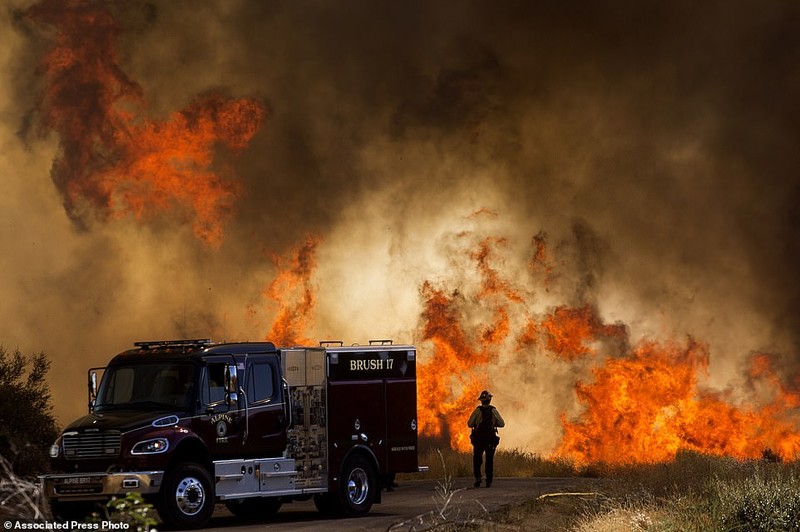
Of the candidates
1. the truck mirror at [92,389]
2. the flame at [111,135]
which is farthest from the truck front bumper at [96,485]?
the flame at [111,135]

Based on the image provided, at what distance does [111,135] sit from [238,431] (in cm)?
2366

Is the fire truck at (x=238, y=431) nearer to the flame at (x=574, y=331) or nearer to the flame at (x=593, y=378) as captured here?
the flame at (x=593, y=378)

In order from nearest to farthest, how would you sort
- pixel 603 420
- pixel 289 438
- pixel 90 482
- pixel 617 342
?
pixel 90 482 → pixel 289 438 → pixel 603 420 → pixel 617 342

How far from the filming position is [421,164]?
158ft

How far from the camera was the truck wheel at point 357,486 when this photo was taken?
23.9 m

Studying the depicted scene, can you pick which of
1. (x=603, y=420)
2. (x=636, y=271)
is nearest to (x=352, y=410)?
(x=603, y=420)

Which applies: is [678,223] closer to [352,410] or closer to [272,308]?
[272,308]

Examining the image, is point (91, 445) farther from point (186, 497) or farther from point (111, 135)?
point (111, 135)

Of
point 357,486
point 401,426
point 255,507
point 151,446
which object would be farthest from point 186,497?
point 401,426

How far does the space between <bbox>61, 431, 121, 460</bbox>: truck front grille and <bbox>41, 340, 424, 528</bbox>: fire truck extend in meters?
0.02

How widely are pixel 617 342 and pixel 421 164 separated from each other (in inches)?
385

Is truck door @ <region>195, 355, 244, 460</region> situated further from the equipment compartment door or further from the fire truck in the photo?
the equipment compartment door

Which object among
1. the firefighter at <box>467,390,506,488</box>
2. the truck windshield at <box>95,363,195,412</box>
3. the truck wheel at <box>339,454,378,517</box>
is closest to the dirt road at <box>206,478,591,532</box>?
the truck wheel at <box>339,454,378,517</box>

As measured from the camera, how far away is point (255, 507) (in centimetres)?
2472
